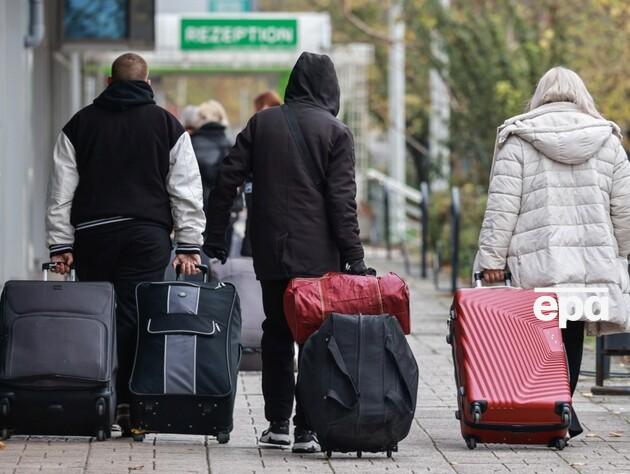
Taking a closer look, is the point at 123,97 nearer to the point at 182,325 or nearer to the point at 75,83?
the point at 182,325

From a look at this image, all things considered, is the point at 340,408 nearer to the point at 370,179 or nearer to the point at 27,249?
the point at 27,249

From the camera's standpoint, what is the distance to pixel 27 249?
15555 mm

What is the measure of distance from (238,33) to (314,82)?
1691cm

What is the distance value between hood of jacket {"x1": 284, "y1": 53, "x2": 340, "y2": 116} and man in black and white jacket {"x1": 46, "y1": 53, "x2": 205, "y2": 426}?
Result: 2.05 ft

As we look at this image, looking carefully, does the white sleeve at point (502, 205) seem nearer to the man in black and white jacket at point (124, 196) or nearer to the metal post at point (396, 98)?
the man in black and white jacket at point (124, 196)

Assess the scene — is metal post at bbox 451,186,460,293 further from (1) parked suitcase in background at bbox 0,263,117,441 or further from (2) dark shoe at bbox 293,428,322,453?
(1) parked suitcase in background at bbox 0,263,117,441

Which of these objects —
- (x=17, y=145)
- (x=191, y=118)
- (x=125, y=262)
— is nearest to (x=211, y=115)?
(x=191, y=118)

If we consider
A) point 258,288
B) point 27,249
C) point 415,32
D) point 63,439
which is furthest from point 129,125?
point 415,32

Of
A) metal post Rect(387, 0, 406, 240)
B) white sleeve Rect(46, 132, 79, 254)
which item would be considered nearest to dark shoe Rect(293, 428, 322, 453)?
white sleeve Rect(46, 132, 79, 254)

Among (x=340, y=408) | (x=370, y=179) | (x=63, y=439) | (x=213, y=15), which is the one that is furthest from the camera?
(x=370, y=179)

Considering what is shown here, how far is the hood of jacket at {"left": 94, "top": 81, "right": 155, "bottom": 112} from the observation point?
7.70m

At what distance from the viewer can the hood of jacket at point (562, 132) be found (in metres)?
7.66

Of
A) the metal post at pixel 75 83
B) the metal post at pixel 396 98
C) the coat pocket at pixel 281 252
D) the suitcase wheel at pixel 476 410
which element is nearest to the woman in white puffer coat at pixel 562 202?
A: the suitcase wheel at pixel 476 410

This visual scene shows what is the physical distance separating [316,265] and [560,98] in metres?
1.47
